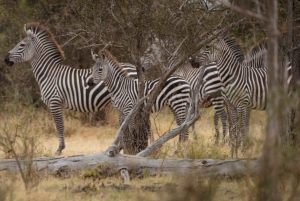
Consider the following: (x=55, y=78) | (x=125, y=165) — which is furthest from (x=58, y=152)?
(x=125, y=165)

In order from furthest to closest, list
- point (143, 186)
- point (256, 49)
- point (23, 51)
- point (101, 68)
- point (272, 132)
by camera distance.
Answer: point (256, 49) → point (23, 51) → point (101, 68) → point (143, 186) → point (272, 132)

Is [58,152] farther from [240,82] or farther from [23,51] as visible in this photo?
[240,82]

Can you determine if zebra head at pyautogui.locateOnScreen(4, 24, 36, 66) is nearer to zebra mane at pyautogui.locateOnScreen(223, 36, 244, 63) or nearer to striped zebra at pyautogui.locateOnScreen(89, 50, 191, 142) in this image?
striped zebra at pyautogui.locateOnScreen(89, 50, 191, 142)

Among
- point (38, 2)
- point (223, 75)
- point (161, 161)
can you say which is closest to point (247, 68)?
point (223, 75)

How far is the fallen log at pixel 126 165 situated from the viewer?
292 inches

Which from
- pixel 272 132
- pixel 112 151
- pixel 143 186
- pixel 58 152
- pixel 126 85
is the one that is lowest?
pixel 143 186

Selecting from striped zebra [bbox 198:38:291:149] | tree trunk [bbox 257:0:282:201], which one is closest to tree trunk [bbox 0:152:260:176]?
tree trunk [bbox 257:0:282:201]

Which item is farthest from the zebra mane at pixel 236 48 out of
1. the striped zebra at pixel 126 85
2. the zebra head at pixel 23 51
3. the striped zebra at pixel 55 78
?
the zebra head at pixel 23 51

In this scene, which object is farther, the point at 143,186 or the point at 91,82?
the point at 91,82

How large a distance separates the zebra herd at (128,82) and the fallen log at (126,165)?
2.85m

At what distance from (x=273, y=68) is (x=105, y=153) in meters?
3.64

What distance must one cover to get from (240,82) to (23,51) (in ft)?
13.7

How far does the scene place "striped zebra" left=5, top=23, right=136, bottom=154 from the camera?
12.2 meters

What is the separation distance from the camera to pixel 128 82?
11.0m
